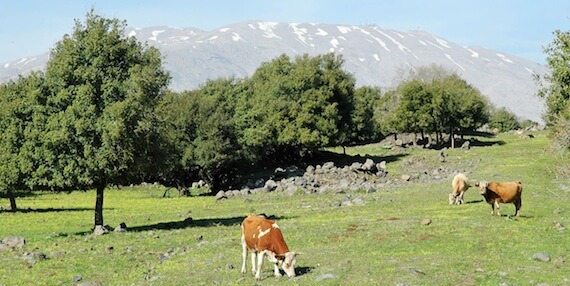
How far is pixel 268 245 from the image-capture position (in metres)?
23.9

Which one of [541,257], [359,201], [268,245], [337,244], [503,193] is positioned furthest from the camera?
[359,201]

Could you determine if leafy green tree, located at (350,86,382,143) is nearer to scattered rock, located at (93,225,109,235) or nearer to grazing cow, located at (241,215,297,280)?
scattered rock, located at (93,225,109,235)

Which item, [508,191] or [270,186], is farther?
[270,186]

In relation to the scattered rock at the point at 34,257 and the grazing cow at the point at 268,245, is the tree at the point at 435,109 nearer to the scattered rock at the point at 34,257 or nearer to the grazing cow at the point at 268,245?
the scattered rock at the point at 34,257

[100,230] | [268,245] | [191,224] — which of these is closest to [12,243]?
[100,230]

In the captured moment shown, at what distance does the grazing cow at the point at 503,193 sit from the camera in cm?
3741

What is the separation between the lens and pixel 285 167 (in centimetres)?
11362

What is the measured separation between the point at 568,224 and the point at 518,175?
31.6 m

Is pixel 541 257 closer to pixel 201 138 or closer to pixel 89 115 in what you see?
pixel 89 115

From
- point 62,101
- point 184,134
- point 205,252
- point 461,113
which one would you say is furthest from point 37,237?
point 461,113

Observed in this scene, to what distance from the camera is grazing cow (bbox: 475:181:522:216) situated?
37406 mm

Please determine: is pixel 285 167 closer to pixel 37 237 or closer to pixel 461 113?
pixel 461 113

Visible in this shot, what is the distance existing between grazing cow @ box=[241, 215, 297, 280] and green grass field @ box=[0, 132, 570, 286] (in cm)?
64

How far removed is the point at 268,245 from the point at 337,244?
8.99 metres
